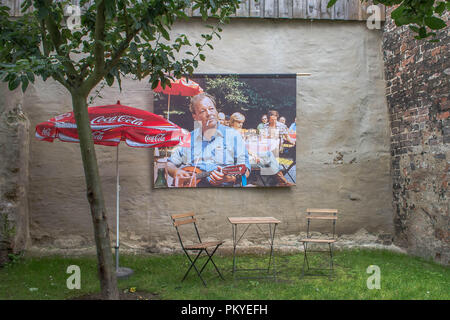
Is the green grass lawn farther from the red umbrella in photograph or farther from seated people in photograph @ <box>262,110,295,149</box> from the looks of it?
the red umbrella in photograph

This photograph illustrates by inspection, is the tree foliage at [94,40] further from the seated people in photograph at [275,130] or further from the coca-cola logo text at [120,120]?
the seated people in photograph at [275,130]

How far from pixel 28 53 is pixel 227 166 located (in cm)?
345

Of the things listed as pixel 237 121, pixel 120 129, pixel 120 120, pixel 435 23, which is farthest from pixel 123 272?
pixel 435 23

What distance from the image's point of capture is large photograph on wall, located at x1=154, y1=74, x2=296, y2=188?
21.4ft

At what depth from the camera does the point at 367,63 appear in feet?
→ 22.7

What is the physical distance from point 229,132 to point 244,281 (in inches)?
99.3

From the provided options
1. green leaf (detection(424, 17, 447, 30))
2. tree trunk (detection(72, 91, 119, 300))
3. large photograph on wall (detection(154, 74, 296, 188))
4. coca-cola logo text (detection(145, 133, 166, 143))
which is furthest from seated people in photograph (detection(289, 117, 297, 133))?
green leaf (detection(424, 17, 447, 30))

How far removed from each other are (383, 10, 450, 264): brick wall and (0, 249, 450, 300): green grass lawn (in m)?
0.42

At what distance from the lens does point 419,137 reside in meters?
6.14

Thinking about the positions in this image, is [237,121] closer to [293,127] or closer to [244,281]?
[293,127]

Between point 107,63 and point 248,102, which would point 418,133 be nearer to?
point 248,102

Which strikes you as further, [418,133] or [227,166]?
[227,166]

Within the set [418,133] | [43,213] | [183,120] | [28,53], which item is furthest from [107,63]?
[418,133]

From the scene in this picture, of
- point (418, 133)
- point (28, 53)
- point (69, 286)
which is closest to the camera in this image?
point (28, 53)
